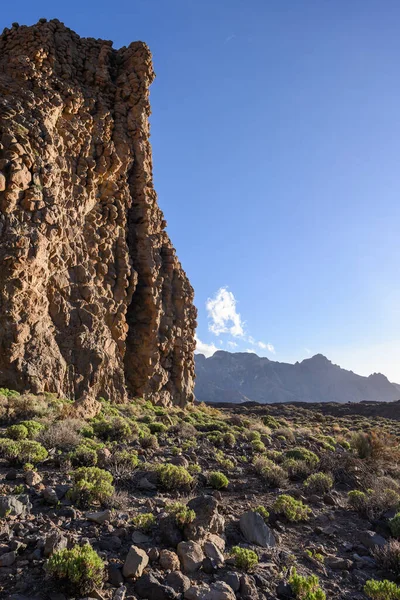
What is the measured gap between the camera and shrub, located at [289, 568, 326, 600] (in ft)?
14.1

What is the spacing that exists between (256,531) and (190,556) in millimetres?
1566

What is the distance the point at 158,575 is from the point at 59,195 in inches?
764

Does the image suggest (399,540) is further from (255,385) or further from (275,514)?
(255,385)

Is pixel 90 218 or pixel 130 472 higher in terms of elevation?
pixel 90 218

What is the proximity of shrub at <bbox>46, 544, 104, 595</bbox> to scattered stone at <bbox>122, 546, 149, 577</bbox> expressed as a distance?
385mm

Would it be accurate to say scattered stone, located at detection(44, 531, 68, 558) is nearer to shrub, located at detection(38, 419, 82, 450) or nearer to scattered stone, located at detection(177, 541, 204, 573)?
scattered stone, located at detection(177, 541, 204, 573)

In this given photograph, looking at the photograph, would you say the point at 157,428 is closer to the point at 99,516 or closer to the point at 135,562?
the point at 99,516

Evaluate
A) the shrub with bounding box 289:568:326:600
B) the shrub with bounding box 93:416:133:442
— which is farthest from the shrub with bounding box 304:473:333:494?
the shrub with bounding box 93:416:133:442

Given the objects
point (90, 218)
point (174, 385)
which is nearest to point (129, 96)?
point (90, 218)

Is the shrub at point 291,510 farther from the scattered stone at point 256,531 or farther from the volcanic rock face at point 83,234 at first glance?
the volcanic rock face at point 83,234

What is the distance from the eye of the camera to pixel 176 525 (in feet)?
17.2

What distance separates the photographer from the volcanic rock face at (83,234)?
16516 millimetres

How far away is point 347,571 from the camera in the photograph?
538 centimetres

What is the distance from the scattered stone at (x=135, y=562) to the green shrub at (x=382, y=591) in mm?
2912
